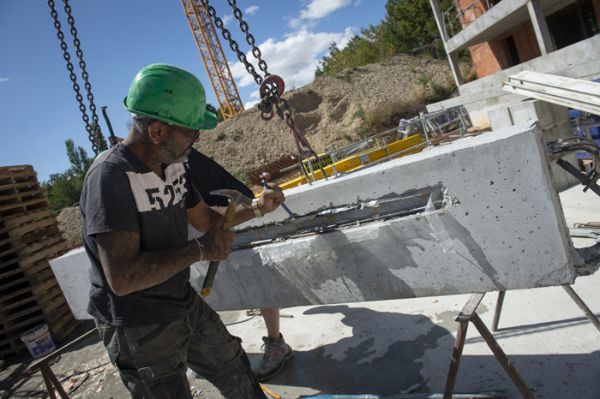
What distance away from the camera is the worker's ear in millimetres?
1954

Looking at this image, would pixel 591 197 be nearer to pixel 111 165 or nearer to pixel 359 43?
pixel 111 165

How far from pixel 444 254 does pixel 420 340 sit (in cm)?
133

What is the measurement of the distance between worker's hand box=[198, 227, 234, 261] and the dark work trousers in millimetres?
458

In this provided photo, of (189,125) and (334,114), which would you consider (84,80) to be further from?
(334,114)

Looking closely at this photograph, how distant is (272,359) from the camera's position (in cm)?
340

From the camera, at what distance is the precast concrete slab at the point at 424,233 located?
183cm

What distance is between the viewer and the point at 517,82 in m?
5.38

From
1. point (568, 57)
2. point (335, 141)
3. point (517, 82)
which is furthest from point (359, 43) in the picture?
point (517, 82)

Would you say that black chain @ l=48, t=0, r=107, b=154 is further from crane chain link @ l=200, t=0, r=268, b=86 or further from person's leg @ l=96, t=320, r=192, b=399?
person's leg @ l=96, t=320, r=192, b=399

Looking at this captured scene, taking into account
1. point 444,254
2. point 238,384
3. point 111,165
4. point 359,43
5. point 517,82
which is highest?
point 359,43

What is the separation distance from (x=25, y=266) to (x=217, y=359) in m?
6.24

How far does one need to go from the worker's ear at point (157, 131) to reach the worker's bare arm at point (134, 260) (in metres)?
0.48

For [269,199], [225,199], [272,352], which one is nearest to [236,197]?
[269,199]

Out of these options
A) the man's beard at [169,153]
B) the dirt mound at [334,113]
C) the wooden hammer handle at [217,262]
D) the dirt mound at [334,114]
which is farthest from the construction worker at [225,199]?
the dirt mound at [334,114]
